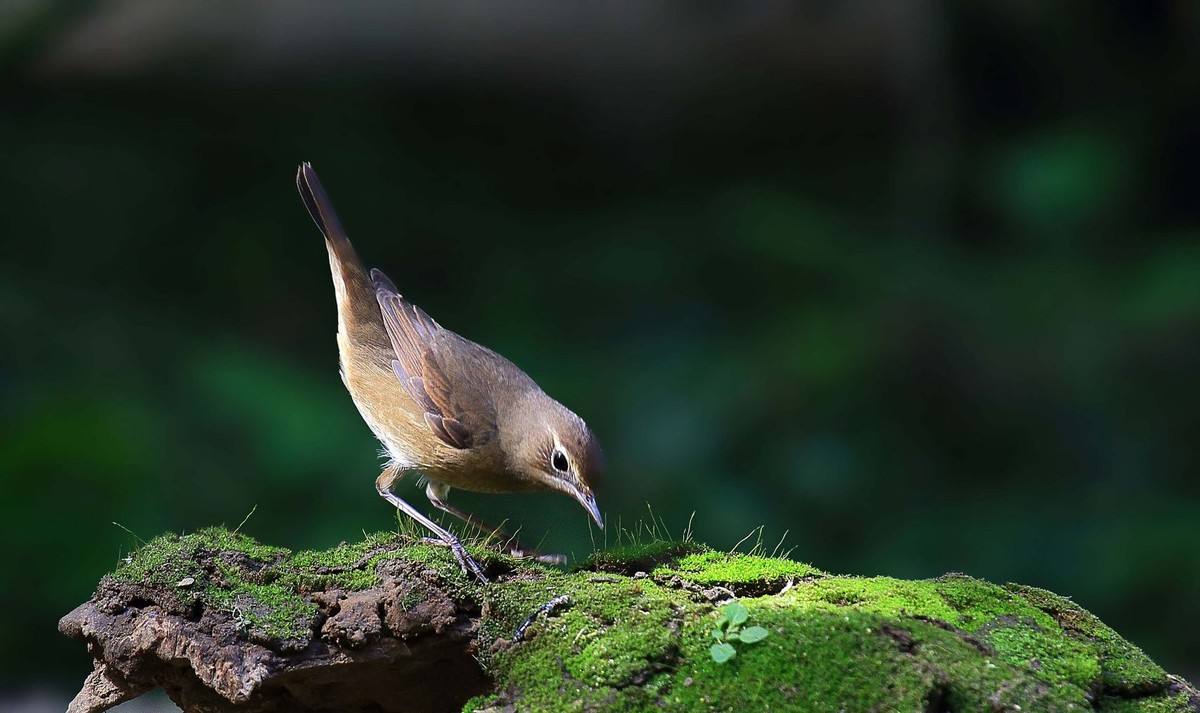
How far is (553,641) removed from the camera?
2.79 m

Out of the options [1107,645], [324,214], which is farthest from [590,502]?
[324,214]

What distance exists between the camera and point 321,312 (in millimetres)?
5730

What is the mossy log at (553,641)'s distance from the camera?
260 cm

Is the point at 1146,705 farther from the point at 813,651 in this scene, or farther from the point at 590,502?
the point at 590,502

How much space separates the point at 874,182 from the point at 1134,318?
1.45m

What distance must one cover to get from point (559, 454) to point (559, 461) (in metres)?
0.03

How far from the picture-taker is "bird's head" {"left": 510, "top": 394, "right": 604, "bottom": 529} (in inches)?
134

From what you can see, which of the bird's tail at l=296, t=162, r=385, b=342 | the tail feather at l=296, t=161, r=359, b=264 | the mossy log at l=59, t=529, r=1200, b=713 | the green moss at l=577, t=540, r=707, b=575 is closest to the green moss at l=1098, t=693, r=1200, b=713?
the mossy log at l=59, t=529, r=1200, b=713

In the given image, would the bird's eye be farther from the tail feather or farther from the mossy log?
the tail feather

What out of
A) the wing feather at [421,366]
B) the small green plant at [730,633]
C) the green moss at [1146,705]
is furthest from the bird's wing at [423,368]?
the green moss at [1146,705]

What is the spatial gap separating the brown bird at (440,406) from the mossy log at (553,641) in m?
0.31

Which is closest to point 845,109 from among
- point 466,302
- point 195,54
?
point 466,302

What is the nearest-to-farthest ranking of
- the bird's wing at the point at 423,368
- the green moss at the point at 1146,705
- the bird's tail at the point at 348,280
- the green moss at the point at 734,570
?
the green moss at the point at 1146,705, the green moss at the point at 734,570, the bird's wing at the point at 423,368, the bird's tail at the point at 348,280

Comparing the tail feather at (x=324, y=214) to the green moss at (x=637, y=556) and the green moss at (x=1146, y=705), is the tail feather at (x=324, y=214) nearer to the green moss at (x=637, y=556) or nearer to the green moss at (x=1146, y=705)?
the green moss at (x=637, y=556)
